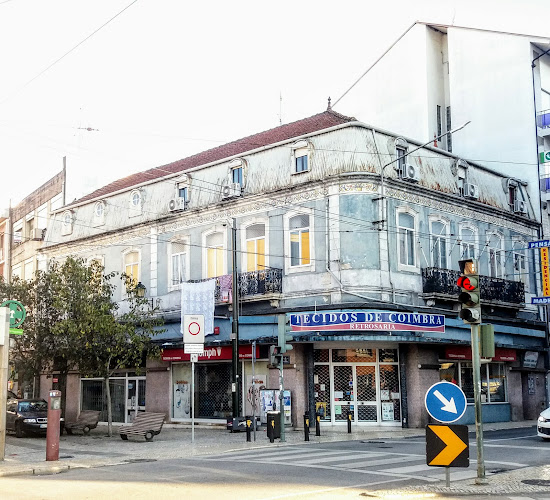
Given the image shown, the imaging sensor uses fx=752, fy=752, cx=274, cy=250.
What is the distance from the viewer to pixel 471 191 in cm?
3112

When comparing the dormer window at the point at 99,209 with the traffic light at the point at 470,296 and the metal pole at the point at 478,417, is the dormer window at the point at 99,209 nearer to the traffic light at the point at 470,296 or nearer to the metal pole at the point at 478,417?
the traffic light at the point at 470,296

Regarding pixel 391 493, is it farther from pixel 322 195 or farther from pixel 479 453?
pixel 322 195

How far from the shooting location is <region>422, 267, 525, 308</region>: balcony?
2786 centimetres

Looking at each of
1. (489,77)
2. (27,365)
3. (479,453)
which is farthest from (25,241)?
(479,453)

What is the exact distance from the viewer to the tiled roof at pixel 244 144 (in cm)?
2998

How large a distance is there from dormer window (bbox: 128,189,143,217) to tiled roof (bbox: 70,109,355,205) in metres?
0.92

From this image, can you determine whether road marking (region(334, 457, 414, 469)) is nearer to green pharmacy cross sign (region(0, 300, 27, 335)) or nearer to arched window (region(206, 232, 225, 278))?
green pharmacy cross sign (region(0, 300, 27, 335))

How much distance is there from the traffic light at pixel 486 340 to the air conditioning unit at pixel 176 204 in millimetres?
20487

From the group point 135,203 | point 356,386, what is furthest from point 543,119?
point 135,203

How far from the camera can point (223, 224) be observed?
28781 mm

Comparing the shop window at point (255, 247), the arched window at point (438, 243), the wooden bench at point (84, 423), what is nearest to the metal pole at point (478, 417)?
the shop window at point (255, 247)

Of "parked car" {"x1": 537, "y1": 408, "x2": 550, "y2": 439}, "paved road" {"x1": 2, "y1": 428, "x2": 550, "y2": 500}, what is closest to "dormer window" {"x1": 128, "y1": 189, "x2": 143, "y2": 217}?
"paved road" {"x1": 2, "y1": 428, "x2": 550, "y2": 500}

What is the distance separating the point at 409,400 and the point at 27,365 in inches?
548

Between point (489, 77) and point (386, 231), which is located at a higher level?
point (489, 77)
